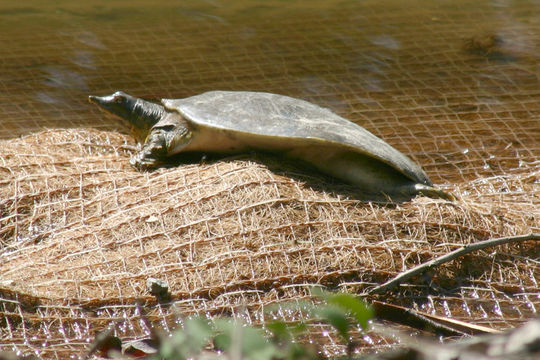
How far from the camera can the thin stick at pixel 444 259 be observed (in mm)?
2893

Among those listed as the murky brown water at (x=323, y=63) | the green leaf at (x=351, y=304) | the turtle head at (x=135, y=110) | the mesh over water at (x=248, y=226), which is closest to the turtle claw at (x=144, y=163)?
the mesh over water at (x=248, y=226)

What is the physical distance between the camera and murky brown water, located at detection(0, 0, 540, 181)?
4.98m

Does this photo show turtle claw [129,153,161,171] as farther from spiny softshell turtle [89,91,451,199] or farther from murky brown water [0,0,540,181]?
murky brown water [0,0,540,181]

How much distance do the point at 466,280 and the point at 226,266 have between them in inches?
39.9

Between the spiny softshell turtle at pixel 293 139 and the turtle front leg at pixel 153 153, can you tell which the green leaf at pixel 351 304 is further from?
the turtle front leg at pixel 153 153

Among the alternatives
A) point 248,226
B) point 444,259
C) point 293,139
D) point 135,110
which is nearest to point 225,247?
point 248,226

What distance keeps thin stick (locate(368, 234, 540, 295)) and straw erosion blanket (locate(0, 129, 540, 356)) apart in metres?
0.05

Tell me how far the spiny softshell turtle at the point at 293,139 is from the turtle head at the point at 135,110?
1.08ft

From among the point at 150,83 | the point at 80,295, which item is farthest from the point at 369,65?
the point at 80,295

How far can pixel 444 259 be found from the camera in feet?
9.77

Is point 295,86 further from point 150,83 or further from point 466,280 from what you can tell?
point 466,280

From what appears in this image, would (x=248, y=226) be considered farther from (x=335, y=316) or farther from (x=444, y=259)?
(x=335, y=316)

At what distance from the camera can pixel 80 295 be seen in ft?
9.25

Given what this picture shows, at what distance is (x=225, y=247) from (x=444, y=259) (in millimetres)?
908
